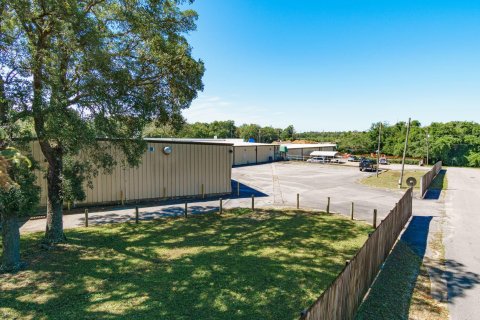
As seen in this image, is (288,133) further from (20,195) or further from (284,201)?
(20,195)

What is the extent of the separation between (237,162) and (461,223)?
2927 centimetres

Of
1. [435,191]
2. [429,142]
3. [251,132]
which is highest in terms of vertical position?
[251,132]

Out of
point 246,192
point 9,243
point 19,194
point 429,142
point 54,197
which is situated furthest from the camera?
→ point 429,142

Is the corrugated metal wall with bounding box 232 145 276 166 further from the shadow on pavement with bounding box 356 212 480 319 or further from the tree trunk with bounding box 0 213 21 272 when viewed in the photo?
the tree trunk with bounding box 0 213 21 272

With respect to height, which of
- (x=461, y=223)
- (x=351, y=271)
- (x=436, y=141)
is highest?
(x=436, y=141)

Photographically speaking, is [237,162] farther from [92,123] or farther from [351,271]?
[351,271]

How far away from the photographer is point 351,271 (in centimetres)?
533

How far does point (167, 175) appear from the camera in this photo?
17844mm

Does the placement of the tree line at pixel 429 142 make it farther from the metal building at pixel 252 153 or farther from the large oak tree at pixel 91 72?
the large oak tree at pixel 91 72

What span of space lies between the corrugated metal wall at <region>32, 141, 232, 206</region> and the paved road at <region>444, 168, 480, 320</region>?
13094 millimetres

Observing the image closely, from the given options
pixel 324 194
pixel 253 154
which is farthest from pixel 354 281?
pixel 253 154

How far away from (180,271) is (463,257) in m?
8.98

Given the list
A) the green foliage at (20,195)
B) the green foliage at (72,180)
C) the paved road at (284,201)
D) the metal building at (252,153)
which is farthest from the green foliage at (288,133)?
the green foliage at (20,195)

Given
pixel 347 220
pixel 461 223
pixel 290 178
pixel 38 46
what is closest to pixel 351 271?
pixel 347 220
